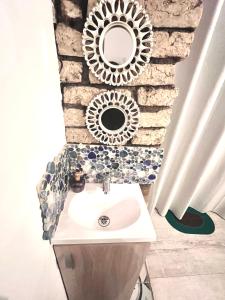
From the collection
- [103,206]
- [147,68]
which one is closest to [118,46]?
[147,68]

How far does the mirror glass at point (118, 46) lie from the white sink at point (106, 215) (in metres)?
0.72

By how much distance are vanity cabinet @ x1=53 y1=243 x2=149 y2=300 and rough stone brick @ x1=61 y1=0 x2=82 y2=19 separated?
100cm

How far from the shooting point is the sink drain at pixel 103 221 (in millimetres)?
1071

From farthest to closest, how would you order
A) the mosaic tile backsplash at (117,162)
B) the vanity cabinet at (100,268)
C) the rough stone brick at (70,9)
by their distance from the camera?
the mosaic tile backsplash at (117,162)
the vanity cabinet at (100,268)
the rough stone brick at (70,9)

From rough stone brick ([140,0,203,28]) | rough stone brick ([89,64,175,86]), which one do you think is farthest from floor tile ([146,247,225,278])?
rough stone brick ([140,0,203,28])

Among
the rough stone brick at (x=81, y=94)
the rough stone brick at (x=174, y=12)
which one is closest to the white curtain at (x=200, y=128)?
the rough stone brick at (x=174, y=12)

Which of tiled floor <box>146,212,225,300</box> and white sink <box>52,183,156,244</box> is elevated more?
white sink <box>52,183,156,244</box>

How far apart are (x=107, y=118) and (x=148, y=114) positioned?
213mm

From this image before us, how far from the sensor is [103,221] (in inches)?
42.7

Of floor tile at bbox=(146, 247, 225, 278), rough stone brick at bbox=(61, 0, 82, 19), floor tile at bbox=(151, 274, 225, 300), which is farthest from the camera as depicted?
floor tile at bbox=(146, 247, 225, 278)

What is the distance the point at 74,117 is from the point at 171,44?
55 cm

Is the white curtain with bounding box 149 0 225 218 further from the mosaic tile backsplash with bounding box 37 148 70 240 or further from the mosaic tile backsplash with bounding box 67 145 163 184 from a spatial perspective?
the mosaic tile backsplash with bounding box 37 148 70 240

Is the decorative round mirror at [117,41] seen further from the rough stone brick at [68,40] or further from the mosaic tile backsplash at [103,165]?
the mosaic tile backsplash at [103,165]

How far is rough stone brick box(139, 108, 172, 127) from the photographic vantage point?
3.13ft
